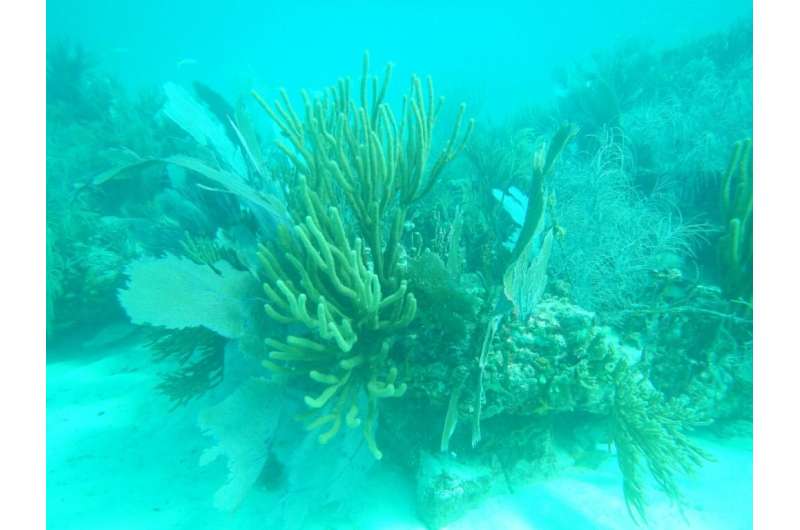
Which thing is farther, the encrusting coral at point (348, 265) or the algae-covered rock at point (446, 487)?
the algae-covered rock at point (446, 487)

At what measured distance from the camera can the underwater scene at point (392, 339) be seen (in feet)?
6.91

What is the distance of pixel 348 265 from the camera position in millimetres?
1834

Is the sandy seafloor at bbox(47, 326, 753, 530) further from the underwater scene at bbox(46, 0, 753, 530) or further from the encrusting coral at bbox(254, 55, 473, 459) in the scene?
the encrusting coral at bbox(254, 55, 473, 459)

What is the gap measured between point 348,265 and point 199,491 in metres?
1.87

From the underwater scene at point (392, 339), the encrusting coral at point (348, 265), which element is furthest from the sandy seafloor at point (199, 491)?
the encrusting coral at point (348, 265)

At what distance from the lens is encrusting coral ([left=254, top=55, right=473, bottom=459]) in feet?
6.07

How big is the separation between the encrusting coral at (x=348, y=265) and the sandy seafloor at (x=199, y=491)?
83 cm

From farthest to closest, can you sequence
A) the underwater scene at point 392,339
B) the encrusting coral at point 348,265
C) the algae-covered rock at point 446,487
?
the algae-covered rock at point 446,487 < the underwater scene at point 392,339 < the encrusting coral at point 348,265

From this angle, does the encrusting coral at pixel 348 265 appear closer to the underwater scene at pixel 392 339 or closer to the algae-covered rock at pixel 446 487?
the underwater scene at pixel 392 339

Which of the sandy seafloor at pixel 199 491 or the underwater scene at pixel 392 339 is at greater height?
the underwater scene at pixel 392 339

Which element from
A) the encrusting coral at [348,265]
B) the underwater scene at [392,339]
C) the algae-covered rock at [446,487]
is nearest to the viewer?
the encrusting coral at [348,265]

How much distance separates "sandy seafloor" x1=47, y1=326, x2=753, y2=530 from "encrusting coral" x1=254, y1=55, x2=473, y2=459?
834mm

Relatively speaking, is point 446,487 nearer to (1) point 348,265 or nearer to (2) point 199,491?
(1) point 348,265
